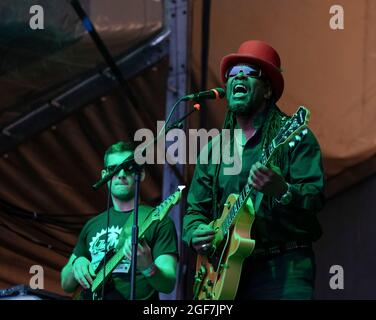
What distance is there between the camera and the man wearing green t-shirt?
428cm

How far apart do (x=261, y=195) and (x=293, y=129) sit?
0.33 meters

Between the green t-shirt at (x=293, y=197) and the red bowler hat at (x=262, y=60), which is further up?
the red bowler hat at (x=262, y=60)

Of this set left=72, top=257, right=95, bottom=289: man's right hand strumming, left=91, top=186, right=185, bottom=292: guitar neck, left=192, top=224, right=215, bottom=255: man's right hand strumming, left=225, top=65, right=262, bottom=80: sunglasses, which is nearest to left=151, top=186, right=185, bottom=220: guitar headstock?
left=91, top=186, right=185, bottom=292: guitar neck

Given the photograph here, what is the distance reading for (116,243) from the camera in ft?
14.8

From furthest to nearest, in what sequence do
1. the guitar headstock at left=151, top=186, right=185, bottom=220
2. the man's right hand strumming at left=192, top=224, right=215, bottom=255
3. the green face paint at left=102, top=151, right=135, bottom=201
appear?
the green face paint at left=102, top=151, right=135, bottom=201, the guitar headstock at left=151, top=186, right=185, bottom=220, the man's right hand strumming at left=192, top=224, right=215, bottom=255

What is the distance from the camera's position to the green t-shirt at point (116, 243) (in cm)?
441

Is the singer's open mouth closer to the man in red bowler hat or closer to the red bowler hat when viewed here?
the man in red bowler hat

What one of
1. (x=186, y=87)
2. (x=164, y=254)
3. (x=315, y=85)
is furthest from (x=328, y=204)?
(x=164, y=254)

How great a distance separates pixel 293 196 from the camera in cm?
365

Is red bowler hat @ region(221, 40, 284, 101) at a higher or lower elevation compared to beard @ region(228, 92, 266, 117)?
higher

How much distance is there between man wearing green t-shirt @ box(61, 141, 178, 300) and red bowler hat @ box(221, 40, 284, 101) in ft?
2.23

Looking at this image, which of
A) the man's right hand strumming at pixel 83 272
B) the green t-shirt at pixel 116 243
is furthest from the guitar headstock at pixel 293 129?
the man's right hand strumming at pixel 83 272

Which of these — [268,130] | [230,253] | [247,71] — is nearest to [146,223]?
[230,253]

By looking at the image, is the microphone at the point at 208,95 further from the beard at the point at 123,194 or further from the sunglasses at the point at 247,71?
the beard at the point at 123,194
